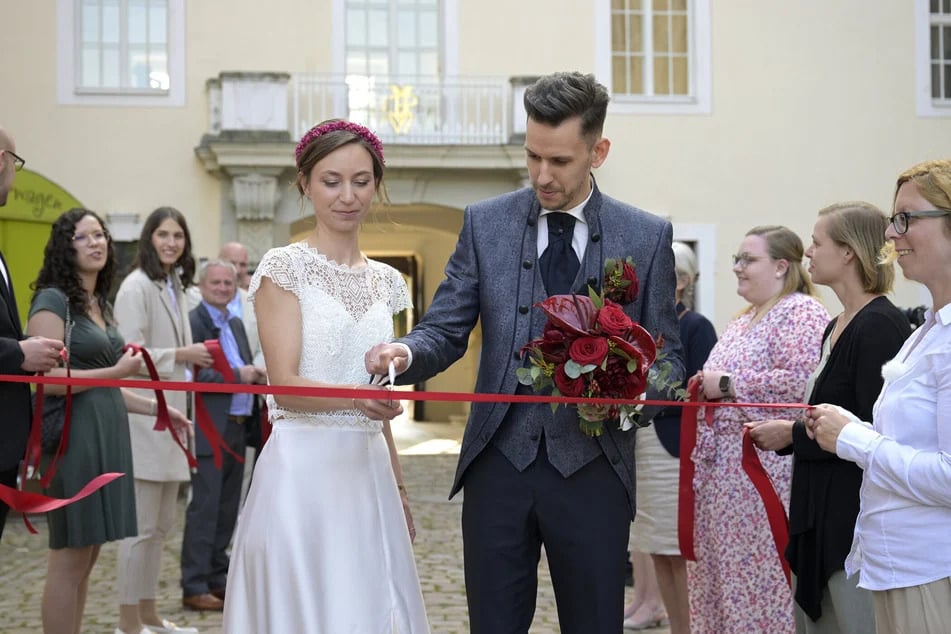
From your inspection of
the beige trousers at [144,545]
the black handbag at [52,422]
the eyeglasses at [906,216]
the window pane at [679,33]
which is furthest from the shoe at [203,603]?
the window pane at [679,33]

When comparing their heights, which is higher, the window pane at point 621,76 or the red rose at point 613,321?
the window pane at point 621,76

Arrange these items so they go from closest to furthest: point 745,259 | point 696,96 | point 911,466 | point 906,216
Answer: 1. point 911,466
2. point 906,216
3. point 745,259
4. point 696,96

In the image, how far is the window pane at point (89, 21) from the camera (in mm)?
17625

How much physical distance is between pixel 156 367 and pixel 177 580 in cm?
251

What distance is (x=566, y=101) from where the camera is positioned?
3520 millimetres

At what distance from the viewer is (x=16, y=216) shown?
1302 cm

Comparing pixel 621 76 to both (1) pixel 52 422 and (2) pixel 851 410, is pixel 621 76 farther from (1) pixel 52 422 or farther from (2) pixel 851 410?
(2) pixel 851 410

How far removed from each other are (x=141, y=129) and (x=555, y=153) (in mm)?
15214

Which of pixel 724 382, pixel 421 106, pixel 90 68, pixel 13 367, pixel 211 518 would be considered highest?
pixel 90 68

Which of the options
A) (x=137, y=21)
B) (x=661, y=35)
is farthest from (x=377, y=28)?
(x=661, y=35)

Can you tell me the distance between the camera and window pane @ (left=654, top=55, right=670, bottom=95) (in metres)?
18.8

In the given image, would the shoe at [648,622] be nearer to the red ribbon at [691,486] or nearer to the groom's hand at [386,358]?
the red ribbon at [691,486]

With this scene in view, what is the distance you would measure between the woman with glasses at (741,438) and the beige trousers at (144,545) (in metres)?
2.78

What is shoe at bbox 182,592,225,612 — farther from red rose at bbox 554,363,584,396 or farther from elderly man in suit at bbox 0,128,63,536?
red rose at bbox 554,363,584,396
